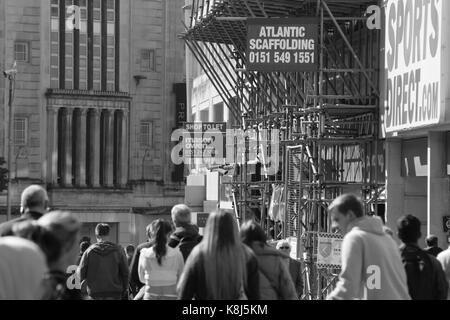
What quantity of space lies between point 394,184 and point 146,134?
50.2 m

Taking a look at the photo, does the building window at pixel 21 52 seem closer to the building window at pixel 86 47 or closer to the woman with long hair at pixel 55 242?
the building window at pixel 86 47

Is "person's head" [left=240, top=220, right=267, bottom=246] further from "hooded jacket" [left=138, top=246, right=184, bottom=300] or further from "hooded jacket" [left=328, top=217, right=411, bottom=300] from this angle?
"hooded jacket" [left=138, top=246, right=184, bottom=300]

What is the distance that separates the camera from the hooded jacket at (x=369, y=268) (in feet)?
31.1

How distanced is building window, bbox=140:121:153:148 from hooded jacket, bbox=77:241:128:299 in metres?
60.2

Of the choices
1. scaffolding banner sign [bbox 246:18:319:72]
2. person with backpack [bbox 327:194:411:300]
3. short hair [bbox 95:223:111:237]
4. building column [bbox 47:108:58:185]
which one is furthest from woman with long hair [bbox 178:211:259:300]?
building column [bbox 47:108:58:185]

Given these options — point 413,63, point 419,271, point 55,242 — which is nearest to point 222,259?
point 55,242

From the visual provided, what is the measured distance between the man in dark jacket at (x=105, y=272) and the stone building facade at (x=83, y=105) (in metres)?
56.5

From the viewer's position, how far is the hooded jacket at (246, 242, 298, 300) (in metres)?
10.4

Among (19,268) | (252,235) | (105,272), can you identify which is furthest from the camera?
(105,272)

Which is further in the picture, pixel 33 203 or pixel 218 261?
pixel 33 203

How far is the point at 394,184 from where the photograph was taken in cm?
2530

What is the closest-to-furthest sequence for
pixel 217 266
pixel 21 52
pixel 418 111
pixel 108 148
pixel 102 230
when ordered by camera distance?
pixel 217 266 → pixel 102 230 → pixel 418 111 → pixel 21 52 → pixel 108 148

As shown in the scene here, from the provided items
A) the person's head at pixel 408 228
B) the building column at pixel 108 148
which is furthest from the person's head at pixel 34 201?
the building column at pixel 108 148

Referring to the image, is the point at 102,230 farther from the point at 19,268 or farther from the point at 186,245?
the point at 19,268
